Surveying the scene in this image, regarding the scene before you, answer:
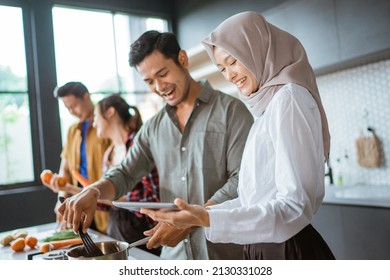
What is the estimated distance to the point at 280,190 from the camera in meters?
0.72

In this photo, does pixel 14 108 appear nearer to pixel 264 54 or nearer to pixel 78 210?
pixel 78 210

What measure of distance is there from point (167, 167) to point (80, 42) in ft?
7.75

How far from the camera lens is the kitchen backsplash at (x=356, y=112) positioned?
7.31ft

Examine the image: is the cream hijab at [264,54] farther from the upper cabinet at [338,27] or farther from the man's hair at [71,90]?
the man's hair at [71,90]

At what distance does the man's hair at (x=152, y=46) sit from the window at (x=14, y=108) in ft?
6.63

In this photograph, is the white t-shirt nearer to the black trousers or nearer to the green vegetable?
the black trousers

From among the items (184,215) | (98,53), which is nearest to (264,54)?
(184,215)

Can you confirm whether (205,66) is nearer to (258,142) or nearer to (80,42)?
(80,42)

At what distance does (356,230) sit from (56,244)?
4.61ft

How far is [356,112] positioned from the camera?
2387 mm

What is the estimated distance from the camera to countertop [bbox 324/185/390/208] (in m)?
1.83

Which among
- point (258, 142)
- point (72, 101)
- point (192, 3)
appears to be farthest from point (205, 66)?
point (258, 142)

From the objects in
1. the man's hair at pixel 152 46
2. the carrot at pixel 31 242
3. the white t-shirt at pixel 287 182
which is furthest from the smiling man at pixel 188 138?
the white t-shirt at pixel 287 182

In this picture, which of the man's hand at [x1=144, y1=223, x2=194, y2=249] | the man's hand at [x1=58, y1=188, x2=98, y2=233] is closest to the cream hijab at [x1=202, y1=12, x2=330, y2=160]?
the man's hand at [x1=144, y1=223, x2=194, y2=249]
